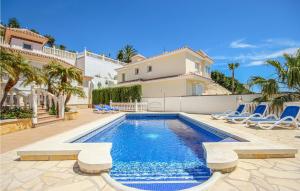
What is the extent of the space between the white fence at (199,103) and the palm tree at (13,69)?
530 inches

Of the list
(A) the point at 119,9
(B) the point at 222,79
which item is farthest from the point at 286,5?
(B) the point at 222,79

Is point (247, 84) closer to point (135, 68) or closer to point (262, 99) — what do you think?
point (262, 99)

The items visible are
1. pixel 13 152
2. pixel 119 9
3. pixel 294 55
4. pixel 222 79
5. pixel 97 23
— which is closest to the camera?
pixel 13 152

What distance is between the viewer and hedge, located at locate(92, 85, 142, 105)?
23031mm

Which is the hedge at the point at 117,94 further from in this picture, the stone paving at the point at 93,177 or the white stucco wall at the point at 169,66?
the stone paving at the point at 93,177

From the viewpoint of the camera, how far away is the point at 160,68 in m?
26.1

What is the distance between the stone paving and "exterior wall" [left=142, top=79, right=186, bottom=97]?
19055mm

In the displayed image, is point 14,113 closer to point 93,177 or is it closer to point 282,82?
point 93,177

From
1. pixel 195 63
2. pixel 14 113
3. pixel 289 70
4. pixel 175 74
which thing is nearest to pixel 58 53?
pixel 175 74

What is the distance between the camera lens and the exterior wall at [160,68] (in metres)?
23.8

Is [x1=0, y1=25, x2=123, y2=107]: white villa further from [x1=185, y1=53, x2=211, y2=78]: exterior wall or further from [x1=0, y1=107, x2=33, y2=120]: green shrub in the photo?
[x1=185, y1=53, x2=211, y2=78]: exterior wall

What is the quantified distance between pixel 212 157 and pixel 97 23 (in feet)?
69.4

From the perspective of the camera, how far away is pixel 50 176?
3404mm

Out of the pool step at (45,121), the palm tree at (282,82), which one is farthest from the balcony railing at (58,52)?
the palm tree at (282,82)
